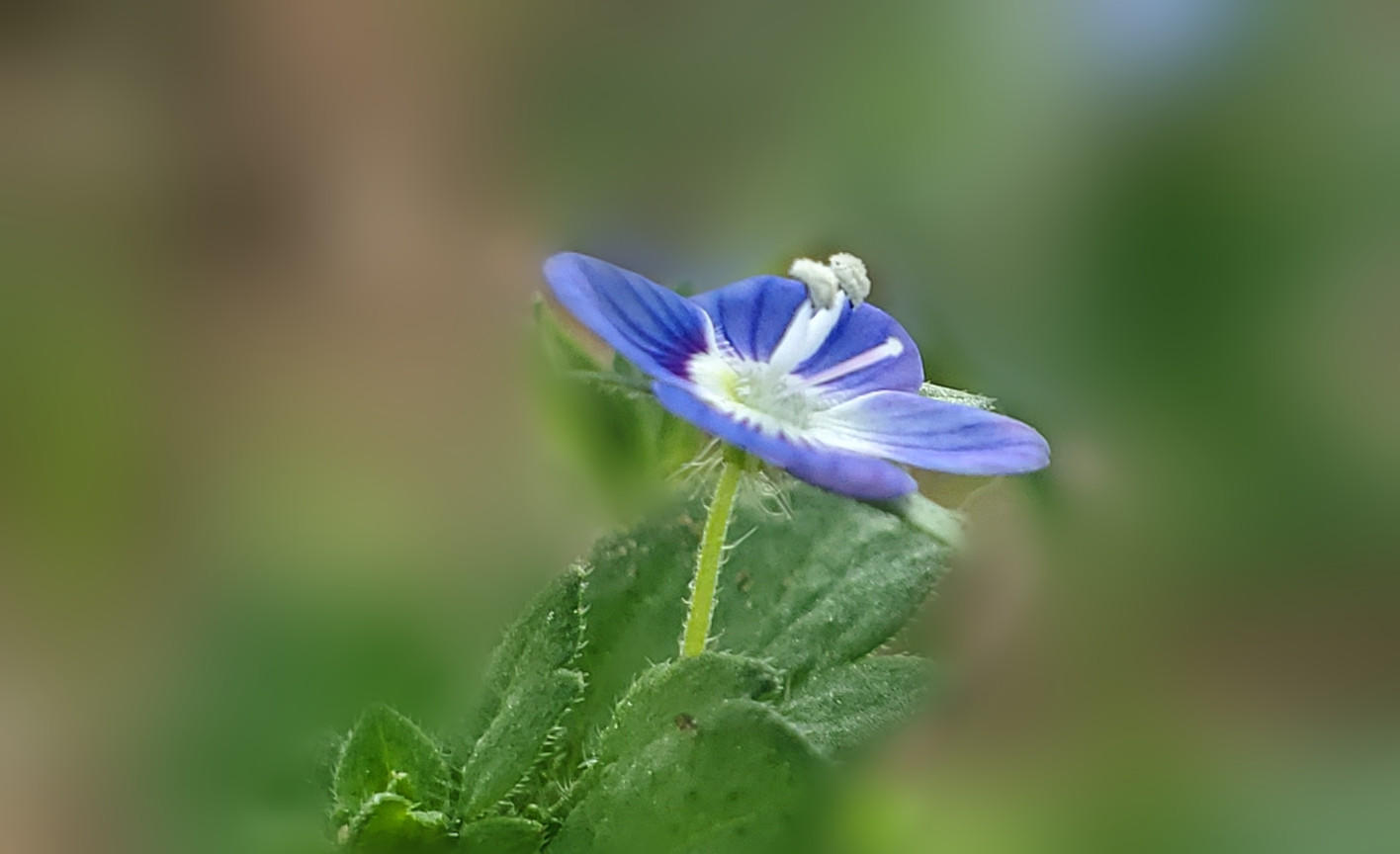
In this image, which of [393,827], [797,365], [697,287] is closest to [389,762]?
[393,827]

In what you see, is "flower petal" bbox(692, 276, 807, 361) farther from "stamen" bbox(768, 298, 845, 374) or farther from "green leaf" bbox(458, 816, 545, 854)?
"green leaf" bbox(458, 816, 545, 854)

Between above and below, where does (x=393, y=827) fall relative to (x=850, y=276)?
below

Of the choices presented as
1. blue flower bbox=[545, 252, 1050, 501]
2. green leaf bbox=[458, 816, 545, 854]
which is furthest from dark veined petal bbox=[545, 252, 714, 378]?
green leaf bbox=[458, 816, 545, 854]

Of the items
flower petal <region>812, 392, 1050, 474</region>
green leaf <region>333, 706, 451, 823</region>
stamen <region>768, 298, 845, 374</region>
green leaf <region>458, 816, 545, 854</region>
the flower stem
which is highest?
stamen <region>768, 298, 845, 374</region>

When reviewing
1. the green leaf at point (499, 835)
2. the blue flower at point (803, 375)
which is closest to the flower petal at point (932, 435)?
the blue flower at point (803, 375)

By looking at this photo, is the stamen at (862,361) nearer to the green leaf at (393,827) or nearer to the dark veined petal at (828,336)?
the dark veined petal at (828,336)

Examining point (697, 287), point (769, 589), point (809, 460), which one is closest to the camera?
point (809, 460)

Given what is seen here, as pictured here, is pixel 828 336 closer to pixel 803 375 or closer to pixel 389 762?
pixel 803 375
